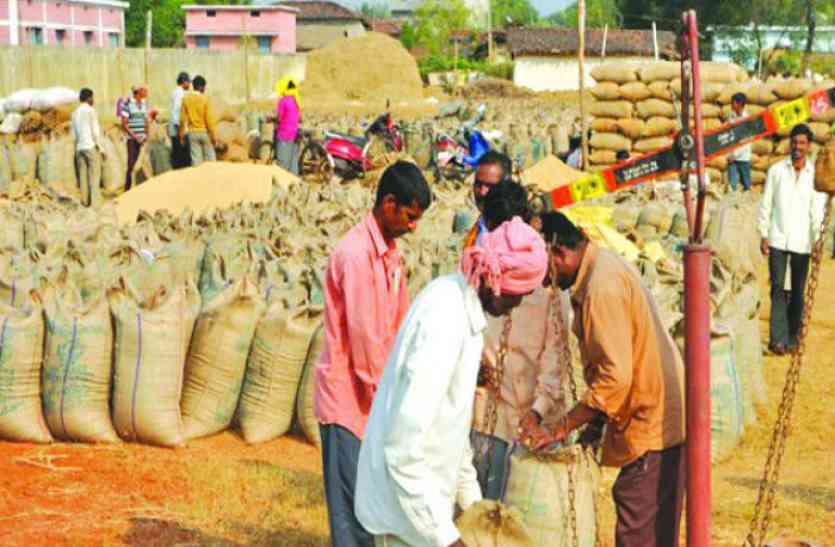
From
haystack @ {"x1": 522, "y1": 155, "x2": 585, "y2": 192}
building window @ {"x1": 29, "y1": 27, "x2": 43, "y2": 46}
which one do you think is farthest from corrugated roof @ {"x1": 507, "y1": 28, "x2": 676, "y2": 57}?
Result: haystack @ {"x1": 522, "y1": 155, "x2": 585, "y2": 192}

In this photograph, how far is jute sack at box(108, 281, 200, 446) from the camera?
19.5 ft

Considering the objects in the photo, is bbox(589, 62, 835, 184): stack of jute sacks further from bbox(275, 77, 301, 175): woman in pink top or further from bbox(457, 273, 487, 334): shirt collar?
bbox(457, 273, 487, 334): shirt collar

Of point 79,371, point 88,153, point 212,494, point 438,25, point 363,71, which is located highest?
point 438,25

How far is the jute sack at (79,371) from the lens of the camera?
5.94m

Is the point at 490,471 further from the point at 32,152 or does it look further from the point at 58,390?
the point at 32,152

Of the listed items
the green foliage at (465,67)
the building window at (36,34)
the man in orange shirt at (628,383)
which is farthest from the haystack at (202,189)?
the green foliage at (465,67)

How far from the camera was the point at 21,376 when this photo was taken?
5961 mm

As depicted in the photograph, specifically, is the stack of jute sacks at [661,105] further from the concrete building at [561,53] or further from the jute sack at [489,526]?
the concrete building at [561,53]

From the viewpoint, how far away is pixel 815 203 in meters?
8.31

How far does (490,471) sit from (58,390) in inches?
98.8

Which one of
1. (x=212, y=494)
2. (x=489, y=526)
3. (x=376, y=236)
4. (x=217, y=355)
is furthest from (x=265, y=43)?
(x=489, y=526)

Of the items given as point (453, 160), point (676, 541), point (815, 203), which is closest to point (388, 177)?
point (676, 541)

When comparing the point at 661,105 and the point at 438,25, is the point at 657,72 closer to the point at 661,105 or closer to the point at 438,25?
the point at 661,105

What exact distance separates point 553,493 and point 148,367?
2.57 meters
